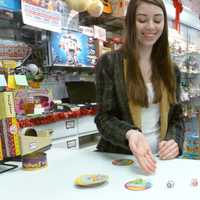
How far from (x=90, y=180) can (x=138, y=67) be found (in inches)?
21.2

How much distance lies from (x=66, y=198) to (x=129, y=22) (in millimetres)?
703

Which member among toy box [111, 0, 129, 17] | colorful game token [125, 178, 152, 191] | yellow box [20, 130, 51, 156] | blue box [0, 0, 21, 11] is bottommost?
colorful game token [125, 178, 152, 191]

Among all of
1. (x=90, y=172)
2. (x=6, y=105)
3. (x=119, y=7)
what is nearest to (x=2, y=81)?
(x=6, y=105)

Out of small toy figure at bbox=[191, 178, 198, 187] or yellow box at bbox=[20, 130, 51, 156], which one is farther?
yellow box at bbox=[20, 130, 51, 156]

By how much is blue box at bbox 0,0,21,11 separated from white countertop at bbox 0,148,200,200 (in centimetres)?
116

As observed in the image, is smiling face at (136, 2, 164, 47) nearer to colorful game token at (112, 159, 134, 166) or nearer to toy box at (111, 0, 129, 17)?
colorful game token at (112, 159, 134, 166)

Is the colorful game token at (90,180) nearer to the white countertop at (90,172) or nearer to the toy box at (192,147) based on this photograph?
the white countertop at (90,172)

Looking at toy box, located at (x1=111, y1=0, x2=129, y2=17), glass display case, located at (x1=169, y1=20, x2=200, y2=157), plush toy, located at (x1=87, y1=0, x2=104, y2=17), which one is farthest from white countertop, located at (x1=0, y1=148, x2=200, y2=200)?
glass display case, located at (x1=169, y1=20, x2=200, y2=157)

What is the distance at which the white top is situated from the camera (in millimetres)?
1095

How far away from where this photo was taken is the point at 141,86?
108 cm

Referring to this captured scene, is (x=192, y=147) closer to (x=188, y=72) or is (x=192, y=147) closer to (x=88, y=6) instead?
(x=88, y=6)

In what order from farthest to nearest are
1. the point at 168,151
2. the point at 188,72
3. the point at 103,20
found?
1. the point at 188,72
2. the point at 103,20
3. the point at 168,151

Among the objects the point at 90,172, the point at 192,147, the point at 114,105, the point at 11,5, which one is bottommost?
the point at 192,147

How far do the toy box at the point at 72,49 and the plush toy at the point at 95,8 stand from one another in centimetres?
19
